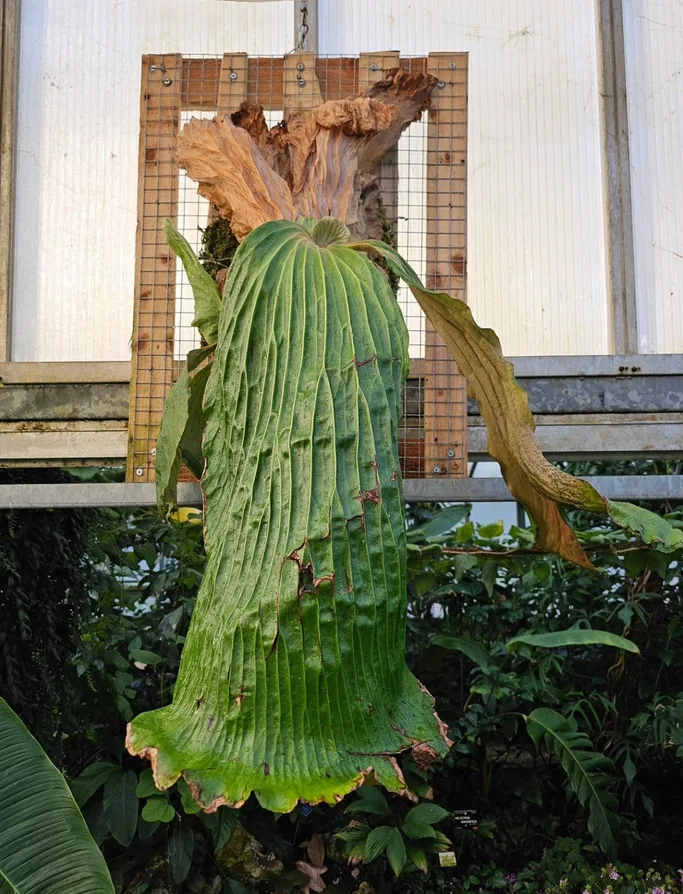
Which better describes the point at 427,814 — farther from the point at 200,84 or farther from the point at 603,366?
the point at 200,84

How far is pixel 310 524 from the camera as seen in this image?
86 cm

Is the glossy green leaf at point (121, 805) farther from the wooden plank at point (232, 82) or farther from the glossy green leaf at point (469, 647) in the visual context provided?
the wooden plank at point (232, 82)

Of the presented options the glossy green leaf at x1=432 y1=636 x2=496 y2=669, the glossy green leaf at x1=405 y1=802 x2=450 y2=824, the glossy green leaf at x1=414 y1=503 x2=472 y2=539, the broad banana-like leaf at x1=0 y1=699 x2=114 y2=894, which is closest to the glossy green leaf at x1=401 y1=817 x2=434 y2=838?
the glossy green leaf at x1=405 y1=802 x2=450 y2=824

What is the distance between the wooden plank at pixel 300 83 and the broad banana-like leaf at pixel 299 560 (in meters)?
0.78

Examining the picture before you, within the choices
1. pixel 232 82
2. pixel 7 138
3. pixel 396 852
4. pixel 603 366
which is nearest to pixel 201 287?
pixel 232 82

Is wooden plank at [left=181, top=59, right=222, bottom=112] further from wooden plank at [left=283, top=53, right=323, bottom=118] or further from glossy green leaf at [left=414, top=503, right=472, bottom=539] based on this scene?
glossy green leaf at [left=414, top=503, right=472, bottom=539]

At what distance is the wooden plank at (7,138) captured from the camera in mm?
2121

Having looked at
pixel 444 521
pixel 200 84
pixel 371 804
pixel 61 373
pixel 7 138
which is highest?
pixel 7 138

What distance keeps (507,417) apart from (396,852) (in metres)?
2.08

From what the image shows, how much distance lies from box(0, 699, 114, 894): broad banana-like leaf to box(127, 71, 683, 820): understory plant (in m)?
0.87

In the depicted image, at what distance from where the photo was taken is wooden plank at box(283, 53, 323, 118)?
170 cm

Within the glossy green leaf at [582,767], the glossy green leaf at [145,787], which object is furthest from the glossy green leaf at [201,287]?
the glossy green leaf at [582,767]

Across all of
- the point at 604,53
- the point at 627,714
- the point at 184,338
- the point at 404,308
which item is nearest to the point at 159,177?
the point at 184,338

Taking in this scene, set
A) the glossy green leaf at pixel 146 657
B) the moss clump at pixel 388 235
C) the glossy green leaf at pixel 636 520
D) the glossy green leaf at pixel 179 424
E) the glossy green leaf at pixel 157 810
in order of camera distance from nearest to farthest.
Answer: the glossy green leaf at pixel 636 520, the glossy green leaf at pixel 179 424, the moss clump at pixel 388 235, the glossy green leaf at pixel 157 810, the glossy green leaf at pixel 146 657
